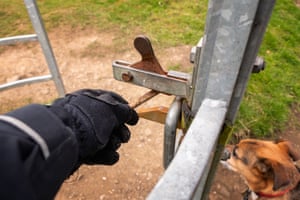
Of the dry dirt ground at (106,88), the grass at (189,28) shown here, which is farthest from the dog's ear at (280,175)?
the grass at (189,28)

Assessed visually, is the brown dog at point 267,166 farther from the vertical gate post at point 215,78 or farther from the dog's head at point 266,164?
the vertical gate post at point 215,78

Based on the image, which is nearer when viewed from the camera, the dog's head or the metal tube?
the dog's head

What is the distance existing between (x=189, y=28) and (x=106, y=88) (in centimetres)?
170

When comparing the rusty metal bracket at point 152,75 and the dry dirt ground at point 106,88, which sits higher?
the rusty metal bracket at point 152,75

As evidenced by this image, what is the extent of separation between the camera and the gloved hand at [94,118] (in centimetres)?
85

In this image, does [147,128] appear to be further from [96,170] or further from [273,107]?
[273,107]

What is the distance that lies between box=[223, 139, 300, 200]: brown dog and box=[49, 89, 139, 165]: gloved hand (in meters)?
1.26

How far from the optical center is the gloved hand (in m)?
0.85

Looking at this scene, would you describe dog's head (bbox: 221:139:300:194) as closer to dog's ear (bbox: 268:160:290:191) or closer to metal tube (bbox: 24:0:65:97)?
dog's ear (bbox: 268:160:290:191)

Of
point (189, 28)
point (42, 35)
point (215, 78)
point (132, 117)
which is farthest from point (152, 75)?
point (189, 28)

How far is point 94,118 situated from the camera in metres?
0.90

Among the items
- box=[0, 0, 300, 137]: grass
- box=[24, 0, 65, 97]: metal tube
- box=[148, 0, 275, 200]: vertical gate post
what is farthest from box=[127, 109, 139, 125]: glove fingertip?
box=[0, 0, 300, 137]: grass

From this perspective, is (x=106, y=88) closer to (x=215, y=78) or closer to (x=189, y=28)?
(x=189, y=28)

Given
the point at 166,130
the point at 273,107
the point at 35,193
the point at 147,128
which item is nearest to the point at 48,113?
the point at 35,193
